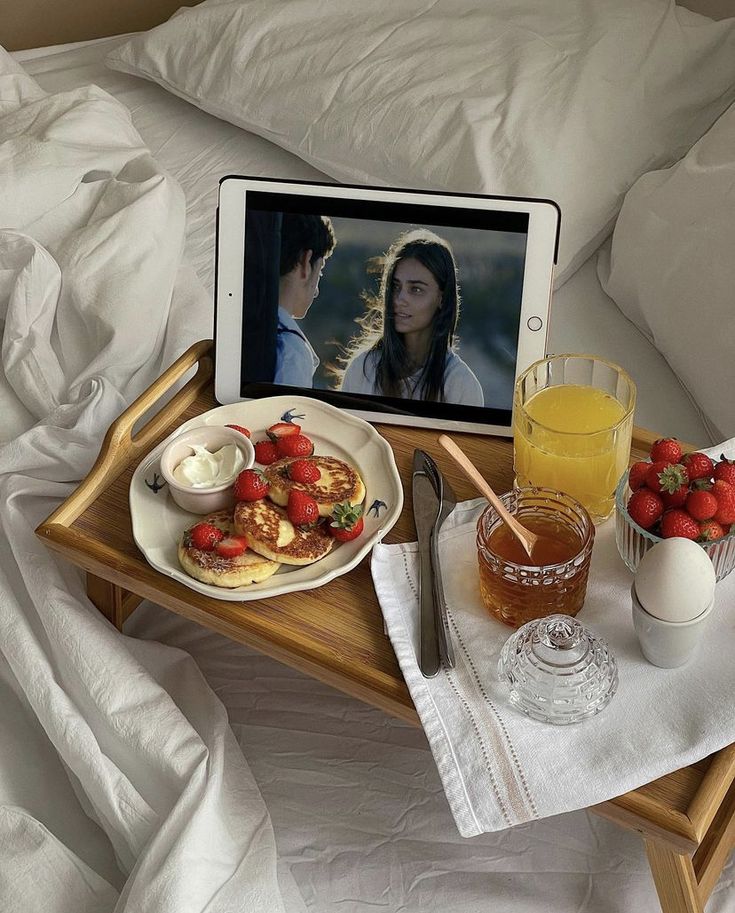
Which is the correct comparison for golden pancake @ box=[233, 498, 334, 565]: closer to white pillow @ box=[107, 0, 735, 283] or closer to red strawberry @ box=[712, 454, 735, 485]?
red strawberry @ box=[712, 454, 735, 485]

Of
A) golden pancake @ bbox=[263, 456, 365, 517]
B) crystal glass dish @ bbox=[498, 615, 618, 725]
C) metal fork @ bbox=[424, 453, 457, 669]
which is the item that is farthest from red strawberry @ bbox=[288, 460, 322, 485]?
crystal glass dish @ bbox=[498, 615, 618, 725]

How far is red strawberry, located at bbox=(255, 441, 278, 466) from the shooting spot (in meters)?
1.01

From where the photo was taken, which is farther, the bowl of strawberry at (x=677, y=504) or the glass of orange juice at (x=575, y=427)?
the glass of orange juice at (x=575, y=427)

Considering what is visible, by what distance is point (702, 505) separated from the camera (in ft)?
2.68

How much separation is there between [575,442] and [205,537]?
34 cm

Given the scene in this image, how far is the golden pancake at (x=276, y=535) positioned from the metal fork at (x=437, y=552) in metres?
0.09

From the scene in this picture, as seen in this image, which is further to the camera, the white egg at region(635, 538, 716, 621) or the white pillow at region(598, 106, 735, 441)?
the white pillow at region(598, 106, 735, 441)

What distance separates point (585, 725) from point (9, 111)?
128 cm

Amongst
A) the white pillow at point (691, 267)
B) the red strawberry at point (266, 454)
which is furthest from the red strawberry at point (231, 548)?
the white pillow at point (691, 267)

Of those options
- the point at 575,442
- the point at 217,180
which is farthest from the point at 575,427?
the point at 217,180

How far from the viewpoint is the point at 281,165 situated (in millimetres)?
1688

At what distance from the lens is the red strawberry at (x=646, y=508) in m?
0.84

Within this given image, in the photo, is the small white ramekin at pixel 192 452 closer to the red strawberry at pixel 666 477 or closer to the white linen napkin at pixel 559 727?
the white linen napkin at pixel 559 727

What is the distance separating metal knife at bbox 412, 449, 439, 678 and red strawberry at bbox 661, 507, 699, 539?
0.20 m
